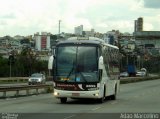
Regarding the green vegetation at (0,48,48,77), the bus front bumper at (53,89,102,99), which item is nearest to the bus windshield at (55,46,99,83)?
the bus front bumper at (53,89,102,99)

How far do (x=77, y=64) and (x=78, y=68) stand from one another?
206 millimetres

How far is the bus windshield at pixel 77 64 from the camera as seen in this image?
26188 millimetres

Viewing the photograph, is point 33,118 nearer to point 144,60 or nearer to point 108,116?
point 108,116

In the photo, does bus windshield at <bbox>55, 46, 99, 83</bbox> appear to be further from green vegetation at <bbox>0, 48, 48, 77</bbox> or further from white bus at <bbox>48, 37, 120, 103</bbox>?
green vegetation at <bbox>0, 48, 48, 77</bbox>

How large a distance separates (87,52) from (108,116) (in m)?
7.61

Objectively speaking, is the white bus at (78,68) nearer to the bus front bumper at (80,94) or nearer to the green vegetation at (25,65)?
the bus front bumper at (80,94)

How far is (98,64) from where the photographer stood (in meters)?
26.2

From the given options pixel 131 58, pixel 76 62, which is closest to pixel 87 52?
pixel 76 62

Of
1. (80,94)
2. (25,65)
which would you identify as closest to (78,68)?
(80,94)

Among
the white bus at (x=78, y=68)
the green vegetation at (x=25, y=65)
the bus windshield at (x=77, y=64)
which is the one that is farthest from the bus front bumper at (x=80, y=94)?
the green vegetation at (x=25, y=65)

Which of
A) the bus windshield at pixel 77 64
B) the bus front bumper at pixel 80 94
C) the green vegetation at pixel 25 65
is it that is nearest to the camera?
the bus front bumper at pixel 80 94

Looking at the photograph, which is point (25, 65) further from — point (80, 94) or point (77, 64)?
point (80, 94)

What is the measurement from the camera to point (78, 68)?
26.2 metres

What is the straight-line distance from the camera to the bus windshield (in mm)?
26188
